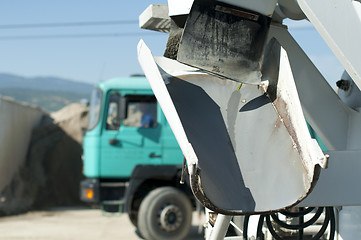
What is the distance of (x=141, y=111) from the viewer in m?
8.12

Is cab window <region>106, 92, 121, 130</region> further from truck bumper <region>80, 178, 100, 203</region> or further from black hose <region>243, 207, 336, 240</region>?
black hose <region>243, 207, 336, 240</region>

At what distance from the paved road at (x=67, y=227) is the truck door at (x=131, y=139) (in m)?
0.83

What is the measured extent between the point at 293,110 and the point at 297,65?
51 cm

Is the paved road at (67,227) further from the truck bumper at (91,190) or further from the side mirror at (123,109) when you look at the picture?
the side mirror at (123,109)

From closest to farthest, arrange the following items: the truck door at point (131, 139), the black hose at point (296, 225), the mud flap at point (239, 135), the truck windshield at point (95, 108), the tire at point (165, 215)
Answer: the mud flap at point (239, 135) → the black hose at point (296, 225) → the tire at point (165, 215) → the truck door at point (131, 139) → the truck windshield at point (95, 108)

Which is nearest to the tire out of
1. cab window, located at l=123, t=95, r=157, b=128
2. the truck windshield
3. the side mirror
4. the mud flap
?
cab window, located at l=123, t=95, r=157, b=128

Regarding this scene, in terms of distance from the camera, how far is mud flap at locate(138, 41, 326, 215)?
230 cm

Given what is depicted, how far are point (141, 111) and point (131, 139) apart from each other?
460 mm

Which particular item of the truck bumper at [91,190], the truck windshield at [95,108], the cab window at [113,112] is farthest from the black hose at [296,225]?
the truck windshield at [95,108]

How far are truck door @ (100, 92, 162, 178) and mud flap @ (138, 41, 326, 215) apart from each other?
5.39 metres

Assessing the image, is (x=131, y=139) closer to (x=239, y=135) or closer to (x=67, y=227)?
(x=67, y=227)

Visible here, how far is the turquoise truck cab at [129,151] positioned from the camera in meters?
7.91

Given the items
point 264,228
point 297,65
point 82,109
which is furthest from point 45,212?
point 297,65

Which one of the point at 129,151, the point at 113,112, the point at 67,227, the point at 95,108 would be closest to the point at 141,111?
the point at 113,112
